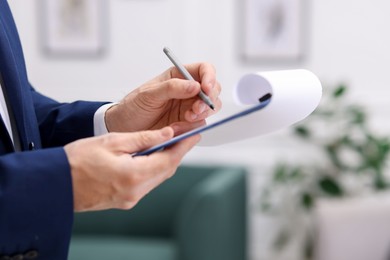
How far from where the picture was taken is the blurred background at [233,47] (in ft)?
A: 8.61

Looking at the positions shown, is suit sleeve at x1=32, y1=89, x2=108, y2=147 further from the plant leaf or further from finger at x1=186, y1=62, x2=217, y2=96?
the plant leaf

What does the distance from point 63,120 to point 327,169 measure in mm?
1842

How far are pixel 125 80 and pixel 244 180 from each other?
60 centimetres

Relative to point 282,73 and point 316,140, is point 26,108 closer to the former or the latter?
point 282,73

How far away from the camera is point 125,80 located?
272 centimetres

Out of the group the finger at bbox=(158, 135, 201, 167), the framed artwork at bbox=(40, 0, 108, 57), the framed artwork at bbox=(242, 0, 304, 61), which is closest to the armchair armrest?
the framed artwork at bbox=(242, 0, 304, 61)

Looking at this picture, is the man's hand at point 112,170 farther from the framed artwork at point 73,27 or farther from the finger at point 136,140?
the framed artwork at point 73,27

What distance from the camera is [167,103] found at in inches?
30.7

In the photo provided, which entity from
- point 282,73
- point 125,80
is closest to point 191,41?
point 125,80

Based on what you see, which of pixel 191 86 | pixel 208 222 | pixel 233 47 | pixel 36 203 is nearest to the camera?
pixel 36 203

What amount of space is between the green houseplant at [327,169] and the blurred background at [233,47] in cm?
6

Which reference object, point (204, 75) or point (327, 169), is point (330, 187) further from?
point (204, 75)

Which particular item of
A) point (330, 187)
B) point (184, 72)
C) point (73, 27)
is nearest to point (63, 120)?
point (184, 72)

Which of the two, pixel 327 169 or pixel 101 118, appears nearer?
pixel 101 118
